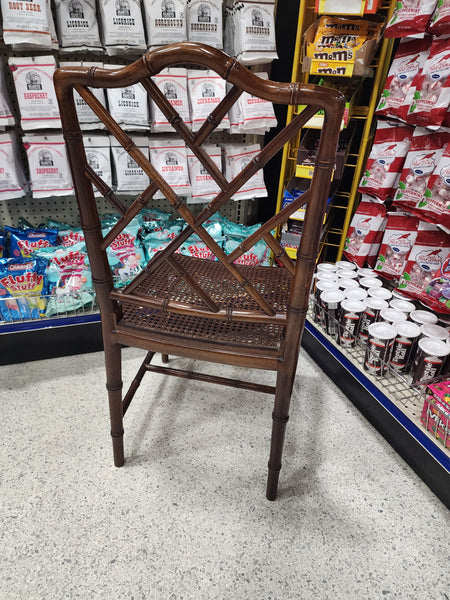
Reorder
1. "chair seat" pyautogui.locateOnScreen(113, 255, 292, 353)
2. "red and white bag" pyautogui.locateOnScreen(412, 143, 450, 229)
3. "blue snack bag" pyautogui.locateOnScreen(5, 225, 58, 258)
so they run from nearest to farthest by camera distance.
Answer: "chair seat" pyautogui.locateOnScreen(113, 255, 292, 353) < "red and white bag" pyautogui.locateOnScreen(412, 143, 450, 229) < "blue snack bag" pyautogui.locateOnScreen(5, 225, 58, 258)

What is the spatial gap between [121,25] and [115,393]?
158 cm

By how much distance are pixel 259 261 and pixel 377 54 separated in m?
1.28

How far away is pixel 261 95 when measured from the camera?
715 millimetres

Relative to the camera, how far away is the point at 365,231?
209cm

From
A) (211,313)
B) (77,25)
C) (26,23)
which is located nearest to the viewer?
(211,313)

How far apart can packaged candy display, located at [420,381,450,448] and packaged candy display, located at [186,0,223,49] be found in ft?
5.98

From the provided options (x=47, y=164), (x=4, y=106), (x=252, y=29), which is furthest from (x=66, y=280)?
(x=252, y=29)

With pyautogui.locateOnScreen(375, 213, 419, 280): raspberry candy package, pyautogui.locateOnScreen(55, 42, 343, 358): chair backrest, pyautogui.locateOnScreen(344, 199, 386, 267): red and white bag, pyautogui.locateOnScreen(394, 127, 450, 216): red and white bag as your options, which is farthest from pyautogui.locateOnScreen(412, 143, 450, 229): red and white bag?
pyautogui.locateOnScreen(55, 42, 343, 358): chair backrest

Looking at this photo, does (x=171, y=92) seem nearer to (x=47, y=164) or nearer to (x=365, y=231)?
(x=47, y=164)

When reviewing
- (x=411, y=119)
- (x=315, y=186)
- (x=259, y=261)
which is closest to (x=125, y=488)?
(x=315, y=186)

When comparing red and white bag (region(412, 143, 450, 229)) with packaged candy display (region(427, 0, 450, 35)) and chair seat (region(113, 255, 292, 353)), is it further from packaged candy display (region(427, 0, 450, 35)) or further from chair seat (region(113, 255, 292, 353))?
chair seat (region(113, 255, 292, 353))

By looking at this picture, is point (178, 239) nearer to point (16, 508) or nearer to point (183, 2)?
point (16, 508)

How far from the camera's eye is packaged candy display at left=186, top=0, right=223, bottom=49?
1.77 m

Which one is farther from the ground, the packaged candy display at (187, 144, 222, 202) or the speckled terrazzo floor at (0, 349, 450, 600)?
the packaged candy display at (187, 144, 222, 202)
